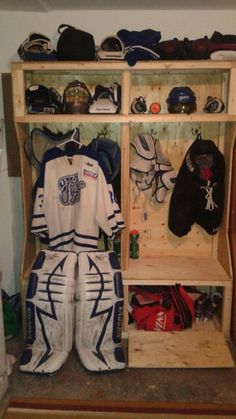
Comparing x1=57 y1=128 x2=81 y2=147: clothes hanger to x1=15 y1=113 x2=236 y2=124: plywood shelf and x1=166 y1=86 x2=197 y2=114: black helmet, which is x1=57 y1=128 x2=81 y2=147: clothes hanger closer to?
x1=15 y1=113 x2=236 y2=124: plywood shelf

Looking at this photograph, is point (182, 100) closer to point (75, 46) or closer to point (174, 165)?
point (174, 165)

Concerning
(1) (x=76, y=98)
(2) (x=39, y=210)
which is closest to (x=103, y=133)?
(1) (x=76, y=98)

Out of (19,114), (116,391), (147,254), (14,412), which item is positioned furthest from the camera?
(147,254)

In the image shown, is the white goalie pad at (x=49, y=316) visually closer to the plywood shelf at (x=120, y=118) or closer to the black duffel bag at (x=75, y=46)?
the plywood shelf at (x=120, y=118)

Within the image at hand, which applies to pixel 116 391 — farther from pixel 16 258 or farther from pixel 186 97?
pixel 186 97

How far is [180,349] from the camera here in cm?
234

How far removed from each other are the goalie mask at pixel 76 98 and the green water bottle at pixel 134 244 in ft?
3.18

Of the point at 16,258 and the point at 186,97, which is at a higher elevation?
the point at 186,97

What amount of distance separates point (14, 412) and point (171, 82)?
2280mm

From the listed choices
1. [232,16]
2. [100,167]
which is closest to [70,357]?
[100,167]

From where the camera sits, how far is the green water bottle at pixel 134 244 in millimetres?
2709

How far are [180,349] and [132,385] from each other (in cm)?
42

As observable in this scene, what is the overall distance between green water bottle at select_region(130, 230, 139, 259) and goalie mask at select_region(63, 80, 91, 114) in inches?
38.2

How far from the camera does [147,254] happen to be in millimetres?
2814
